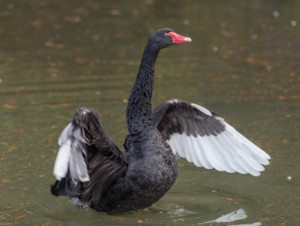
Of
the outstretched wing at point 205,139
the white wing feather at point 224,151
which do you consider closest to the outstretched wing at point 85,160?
the outstretched wing at point 205,139

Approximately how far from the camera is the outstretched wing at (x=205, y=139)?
259 inches

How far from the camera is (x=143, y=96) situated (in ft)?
21.3

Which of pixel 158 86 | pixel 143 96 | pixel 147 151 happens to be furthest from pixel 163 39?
pixel 158 86

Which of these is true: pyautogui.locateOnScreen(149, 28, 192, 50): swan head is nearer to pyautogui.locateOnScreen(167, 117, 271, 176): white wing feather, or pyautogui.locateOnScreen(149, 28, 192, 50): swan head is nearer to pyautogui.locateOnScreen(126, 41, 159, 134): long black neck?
pyautogui.locateOnScreen(126, 41, 159, 134): long black neck

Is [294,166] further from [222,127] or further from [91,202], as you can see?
[91,202]

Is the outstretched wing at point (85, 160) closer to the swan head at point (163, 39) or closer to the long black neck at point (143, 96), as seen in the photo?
the long black neck at point (143, 96)

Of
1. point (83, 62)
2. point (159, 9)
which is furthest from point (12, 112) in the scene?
point (159, 9)

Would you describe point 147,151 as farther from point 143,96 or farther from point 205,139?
point 205,139

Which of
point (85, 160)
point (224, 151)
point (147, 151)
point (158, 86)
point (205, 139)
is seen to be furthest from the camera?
point (158, 86)

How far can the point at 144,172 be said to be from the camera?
6.25m

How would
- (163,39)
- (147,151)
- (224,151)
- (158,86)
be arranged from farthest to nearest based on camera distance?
(158,86) → (224,151) → (163,39) → (147,151)

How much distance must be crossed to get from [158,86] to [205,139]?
122 inches

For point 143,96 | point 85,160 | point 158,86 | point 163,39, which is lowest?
point 158,86

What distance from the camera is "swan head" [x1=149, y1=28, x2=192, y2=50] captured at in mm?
6445
